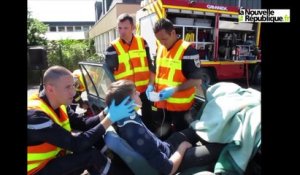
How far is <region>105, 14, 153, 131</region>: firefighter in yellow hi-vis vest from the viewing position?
10.0ft

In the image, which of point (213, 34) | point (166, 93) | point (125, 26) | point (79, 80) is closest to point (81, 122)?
point (166, 93)

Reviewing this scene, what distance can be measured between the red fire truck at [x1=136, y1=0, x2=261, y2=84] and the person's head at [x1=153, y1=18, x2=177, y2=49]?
15.8ft

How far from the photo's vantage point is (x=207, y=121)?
7.35 feet

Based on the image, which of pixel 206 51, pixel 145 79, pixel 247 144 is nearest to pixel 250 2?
pixel 206 51

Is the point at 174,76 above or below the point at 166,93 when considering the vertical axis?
above

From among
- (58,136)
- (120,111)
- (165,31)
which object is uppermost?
(165,31)

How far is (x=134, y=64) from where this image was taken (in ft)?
10.2

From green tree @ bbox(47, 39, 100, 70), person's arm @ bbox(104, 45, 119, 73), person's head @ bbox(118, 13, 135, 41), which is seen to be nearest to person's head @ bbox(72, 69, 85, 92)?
person's arm @ bbox(104, 45, 119, 73)

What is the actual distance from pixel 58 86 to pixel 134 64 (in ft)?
4.47

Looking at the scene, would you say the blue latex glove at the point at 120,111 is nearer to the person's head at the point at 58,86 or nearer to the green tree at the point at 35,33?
the person's head at the point at 58,86

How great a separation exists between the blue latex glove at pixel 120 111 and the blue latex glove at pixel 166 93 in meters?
0.79

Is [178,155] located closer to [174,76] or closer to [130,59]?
[174,76]
